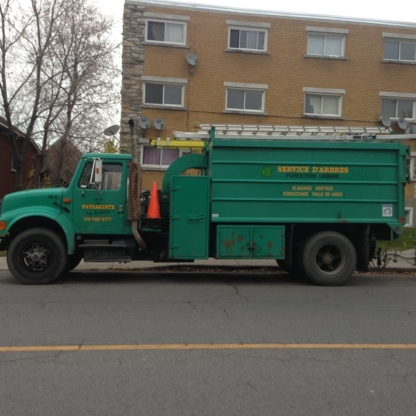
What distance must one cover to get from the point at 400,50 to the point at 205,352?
72.0 ft

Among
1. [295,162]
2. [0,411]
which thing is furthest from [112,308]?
[295,162]

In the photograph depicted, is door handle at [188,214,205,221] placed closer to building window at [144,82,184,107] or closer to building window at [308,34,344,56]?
building window at [144,82,184,107]

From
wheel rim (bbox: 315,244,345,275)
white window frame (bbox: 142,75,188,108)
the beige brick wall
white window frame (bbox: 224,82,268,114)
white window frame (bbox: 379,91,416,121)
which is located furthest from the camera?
white window frame (bbox: 379,91,416,121)

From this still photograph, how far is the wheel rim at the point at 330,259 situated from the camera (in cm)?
1033

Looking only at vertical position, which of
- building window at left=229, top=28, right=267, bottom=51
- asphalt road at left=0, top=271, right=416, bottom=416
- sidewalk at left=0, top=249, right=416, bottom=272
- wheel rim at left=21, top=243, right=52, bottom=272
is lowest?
asphalt road at left=0, top=271, right=416, bottom=416

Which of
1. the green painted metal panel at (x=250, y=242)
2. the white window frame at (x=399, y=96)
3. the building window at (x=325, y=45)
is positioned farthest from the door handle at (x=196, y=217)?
the white window frame at (x=399, y=96)

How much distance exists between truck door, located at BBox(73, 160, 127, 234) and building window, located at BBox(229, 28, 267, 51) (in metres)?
14.5

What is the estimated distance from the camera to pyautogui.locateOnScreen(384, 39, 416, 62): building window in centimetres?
2373

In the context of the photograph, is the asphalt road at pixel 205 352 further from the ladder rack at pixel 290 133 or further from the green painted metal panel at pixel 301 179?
the ladder rack at pixel 290 133

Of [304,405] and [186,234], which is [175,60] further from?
[304,405]

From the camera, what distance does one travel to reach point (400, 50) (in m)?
23.8

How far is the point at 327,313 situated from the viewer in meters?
7.69

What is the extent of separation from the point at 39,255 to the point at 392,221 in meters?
6.80

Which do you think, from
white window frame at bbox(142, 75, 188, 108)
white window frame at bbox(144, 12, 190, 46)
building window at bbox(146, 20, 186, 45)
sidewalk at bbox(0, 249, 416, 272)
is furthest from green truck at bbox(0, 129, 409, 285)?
building window at bbox(146, 20, 186, 45)
